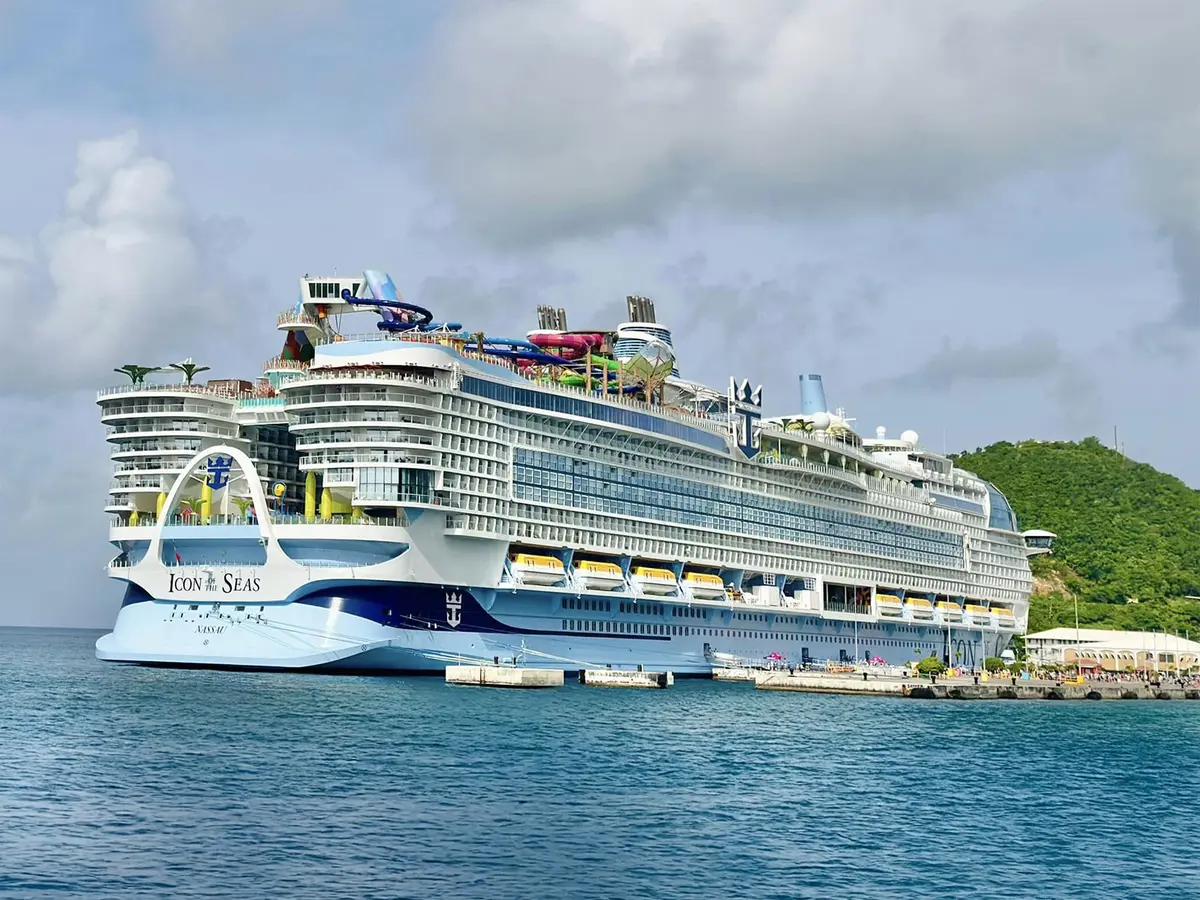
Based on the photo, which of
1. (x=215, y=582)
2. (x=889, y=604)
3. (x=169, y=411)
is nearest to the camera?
(x=215, y=582)

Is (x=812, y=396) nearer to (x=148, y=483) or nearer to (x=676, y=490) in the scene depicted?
(x=676, y=490)

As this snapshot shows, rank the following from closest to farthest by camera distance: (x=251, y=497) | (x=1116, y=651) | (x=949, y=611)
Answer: (x=251, y=497), (x=949, y=611), (x=1116, y=651)

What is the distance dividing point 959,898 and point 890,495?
105 meters

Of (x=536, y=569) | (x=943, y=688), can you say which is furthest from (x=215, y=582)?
(x=943, y=688)

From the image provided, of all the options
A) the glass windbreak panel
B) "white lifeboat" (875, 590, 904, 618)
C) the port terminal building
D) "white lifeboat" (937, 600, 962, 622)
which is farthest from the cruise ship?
the glass windbreak panel

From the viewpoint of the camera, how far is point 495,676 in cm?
8406

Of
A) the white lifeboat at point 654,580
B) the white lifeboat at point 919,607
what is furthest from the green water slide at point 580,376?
the white lifeboat at point 919,607

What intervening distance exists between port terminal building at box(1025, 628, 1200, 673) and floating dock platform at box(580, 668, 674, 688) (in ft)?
208

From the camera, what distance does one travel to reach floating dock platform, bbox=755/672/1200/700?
10119 cm

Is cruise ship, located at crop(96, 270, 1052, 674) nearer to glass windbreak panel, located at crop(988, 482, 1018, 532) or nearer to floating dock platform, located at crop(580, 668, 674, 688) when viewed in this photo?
floating dock platform, located at crop(580, 668, 674, 688)

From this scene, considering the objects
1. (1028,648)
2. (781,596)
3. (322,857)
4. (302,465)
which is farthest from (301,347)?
(1028,648)

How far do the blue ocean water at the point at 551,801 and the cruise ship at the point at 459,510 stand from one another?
752cm

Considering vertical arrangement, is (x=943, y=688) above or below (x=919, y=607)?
below

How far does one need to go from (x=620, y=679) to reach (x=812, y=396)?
182 feet
